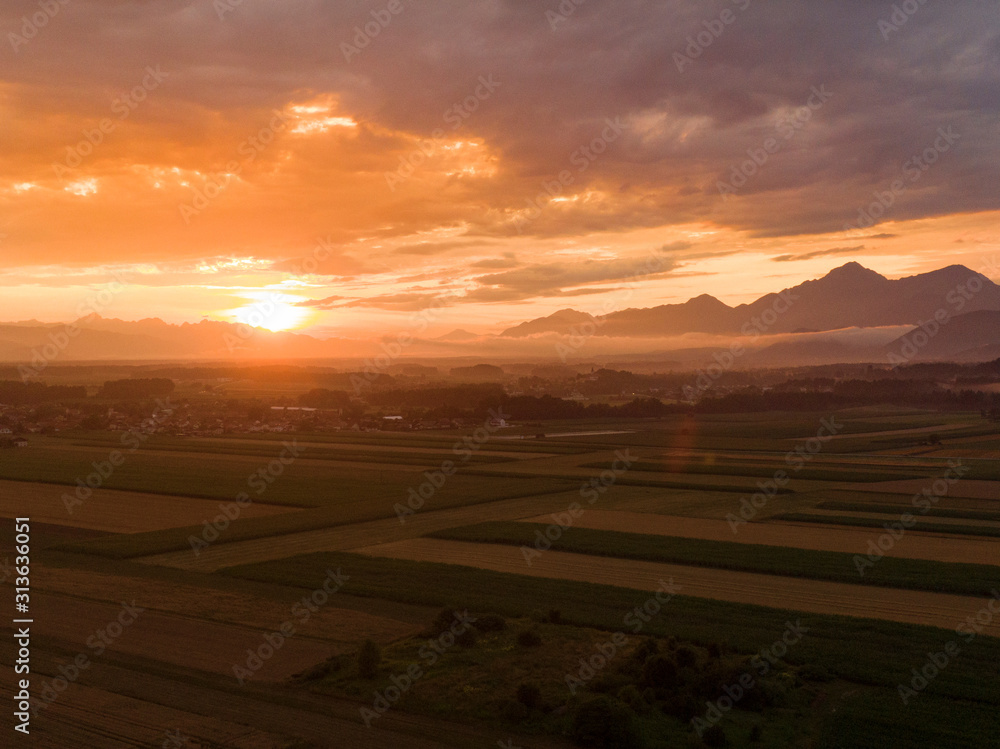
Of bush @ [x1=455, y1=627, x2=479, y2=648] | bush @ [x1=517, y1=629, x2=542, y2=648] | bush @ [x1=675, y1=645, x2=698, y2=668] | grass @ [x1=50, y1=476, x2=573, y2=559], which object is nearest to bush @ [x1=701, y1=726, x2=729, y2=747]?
bush @ [x1=675, y1=645, x2=698, y2=668]

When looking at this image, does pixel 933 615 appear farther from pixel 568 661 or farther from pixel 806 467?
pixel 806 467

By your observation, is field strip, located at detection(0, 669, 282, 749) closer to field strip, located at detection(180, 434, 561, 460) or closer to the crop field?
the crop field

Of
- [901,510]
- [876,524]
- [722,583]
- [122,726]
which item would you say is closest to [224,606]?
[122,726]

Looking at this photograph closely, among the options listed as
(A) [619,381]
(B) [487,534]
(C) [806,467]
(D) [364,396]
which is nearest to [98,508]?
(B) [487,534]

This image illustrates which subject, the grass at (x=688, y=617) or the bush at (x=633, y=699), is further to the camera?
the grass at (x=688, y=617)

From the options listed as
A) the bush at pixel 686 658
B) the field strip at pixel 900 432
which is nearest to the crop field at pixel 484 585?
the bush at pixel 686 658

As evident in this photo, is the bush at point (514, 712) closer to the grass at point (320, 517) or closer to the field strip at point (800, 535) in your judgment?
the field strip at point (800, 535)

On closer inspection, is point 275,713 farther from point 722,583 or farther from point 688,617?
point 722,583
